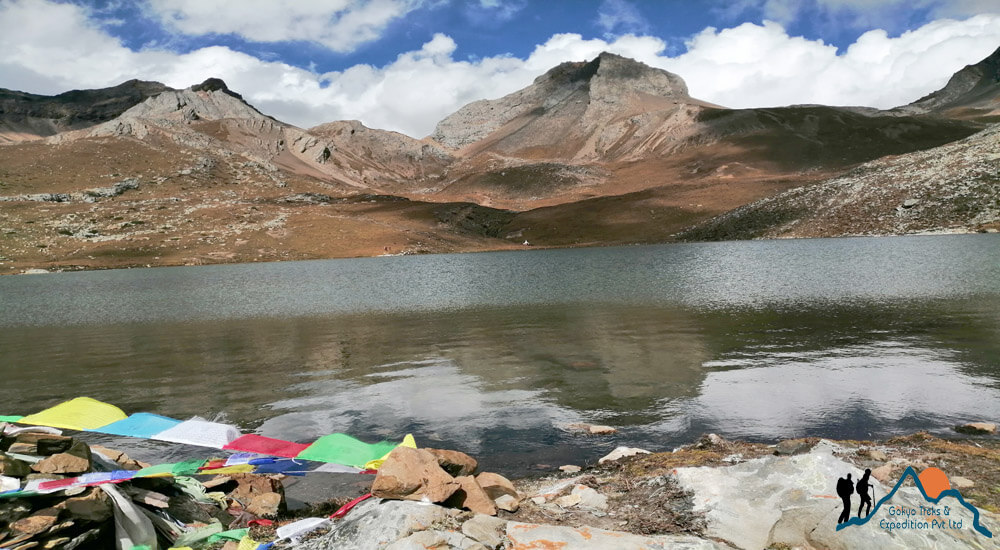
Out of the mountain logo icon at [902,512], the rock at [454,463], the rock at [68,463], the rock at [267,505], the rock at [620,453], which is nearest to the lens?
the mountain logo icon at [902,512]

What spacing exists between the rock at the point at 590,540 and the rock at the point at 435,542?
1.59 ft

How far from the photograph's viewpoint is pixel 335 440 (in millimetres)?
11766

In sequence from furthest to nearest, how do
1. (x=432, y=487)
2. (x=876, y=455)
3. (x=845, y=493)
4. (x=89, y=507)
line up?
(x=876, y=455) < (x=432, y=487) < (x=89, y=507) < (x=845, y=493)

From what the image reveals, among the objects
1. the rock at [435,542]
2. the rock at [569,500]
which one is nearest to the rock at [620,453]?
the rock at [569,500]

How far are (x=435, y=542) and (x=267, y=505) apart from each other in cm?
448

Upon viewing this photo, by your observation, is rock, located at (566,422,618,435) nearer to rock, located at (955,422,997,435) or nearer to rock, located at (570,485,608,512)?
rock, located at (570,485,608,512)

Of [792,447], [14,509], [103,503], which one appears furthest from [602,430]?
[14,509]

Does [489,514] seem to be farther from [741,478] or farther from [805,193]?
[805,193]

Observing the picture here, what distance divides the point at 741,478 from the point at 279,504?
730 centimetres

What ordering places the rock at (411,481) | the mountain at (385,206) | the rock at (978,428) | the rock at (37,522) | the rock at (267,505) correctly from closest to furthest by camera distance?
1. the rock at (37,522)
2. the rock at (411,481)
3. the rock at (267,505)
4. the rock at (978,428)
5. the mountain at (385,206)

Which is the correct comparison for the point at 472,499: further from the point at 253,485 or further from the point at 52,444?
the point at 52,444

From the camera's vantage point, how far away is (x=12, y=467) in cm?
759

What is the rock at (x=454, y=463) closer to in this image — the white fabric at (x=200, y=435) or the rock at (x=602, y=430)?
the rock at (x=602, y=430)

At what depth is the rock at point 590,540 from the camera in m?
6.13
